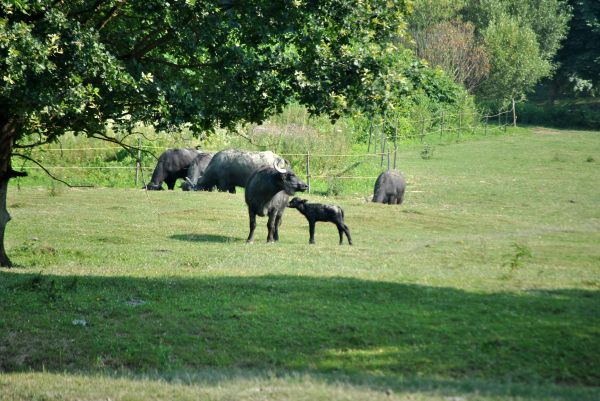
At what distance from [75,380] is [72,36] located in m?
5.62

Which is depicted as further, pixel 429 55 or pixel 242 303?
pixel 429 55

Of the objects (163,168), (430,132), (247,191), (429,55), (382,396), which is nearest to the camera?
(382,396)

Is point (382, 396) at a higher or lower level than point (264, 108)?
lower

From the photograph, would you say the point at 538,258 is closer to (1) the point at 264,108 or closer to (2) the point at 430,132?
(1) the point at 264,108

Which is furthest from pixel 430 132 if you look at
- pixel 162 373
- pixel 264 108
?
pixel 162 373

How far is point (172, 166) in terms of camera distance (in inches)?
1535

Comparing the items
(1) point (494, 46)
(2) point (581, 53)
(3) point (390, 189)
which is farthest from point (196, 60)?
(2) point (581, 53)

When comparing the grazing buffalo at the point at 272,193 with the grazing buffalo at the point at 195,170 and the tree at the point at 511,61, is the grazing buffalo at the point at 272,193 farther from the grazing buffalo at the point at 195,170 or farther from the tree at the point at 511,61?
the tree at the point at 511,61

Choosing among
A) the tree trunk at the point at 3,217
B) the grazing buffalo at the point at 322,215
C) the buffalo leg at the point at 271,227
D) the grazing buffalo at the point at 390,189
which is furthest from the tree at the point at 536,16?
the tree trunk at the point at 3,217

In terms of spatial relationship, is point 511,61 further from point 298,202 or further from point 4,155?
point 4,155

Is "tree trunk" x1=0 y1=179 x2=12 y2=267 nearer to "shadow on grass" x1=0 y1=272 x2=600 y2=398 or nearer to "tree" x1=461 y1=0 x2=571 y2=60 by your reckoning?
"shadow on grass" x1=0 y1=272 x2=600 y2=398

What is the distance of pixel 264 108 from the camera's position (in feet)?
54.5

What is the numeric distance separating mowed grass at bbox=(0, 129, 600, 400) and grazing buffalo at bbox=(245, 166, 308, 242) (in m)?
0.76

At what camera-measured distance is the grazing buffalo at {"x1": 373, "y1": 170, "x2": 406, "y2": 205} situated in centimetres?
3388
